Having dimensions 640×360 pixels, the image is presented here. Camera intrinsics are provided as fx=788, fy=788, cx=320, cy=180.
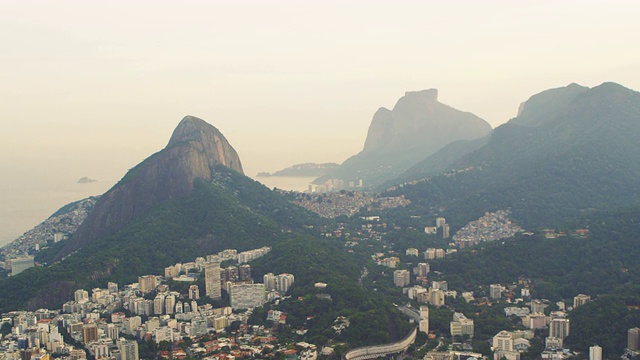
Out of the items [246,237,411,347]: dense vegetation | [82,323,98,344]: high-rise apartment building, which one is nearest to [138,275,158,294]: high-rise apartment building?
[246,237,411,347]: dense vegetation

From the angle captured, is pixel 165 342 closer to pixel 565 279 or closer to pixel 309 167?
pixel 565 279

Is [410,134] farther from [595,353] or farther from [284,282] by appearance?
[595,353]

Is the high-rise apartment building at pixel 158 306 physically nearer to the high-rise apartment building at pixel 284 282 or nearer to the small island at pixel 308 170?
the high-rise apartment building at pixel 284 282

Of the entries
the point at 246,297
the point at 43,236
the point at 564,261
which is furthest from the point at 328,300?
the point at 43,236

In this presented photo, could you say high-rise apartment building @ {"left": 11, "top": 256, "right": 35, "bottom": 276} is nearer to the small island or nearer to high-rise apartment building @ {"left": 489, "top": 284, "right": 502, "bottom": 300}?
high-rise apartment building @ {"left": 489, "top": 284, "right": 502, "bottom": 300}

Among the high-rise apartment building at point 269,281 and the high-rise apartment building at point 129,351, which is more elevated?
the high-rise apartment building at point 269,281

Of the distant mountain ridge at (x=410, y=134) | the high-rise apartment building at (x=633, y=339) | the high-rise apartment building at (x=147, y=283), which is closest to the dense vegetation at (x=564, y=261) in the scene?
the high-rise apartment building at (x=633, y=339)
